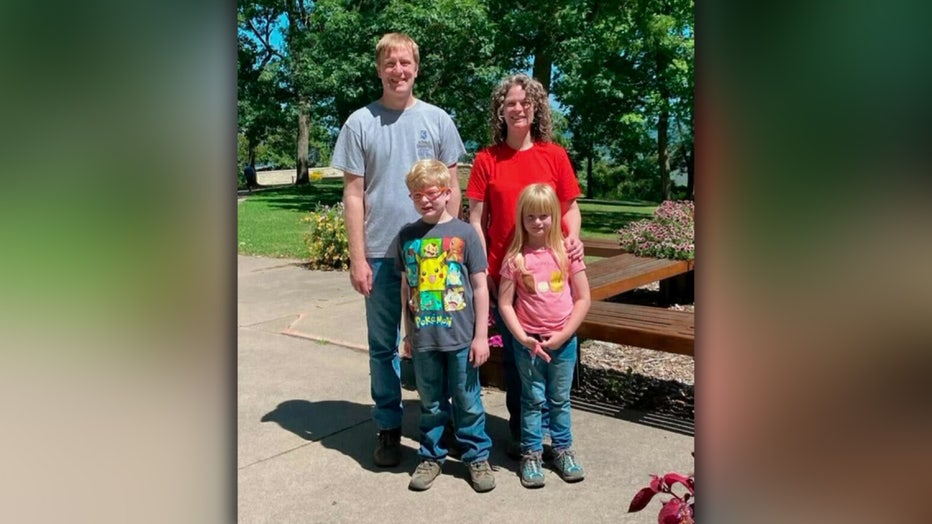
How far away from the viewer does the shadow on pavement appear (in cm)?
360

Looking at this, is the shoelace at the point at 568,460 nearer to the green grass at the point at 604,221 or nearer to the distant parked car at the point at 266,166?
the green grass at the point at 604,221

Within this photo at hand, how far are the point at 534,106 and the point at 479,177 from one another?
1.30 feet

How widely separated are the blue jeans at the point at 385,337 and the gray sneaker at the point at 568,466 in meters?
0.77

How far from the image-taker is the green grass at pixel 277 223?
480 inches

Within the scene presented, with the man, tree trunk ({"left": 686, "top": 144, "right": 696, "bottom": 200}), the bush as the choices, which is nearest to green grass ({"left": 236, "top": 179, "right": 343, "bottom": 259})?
the bush

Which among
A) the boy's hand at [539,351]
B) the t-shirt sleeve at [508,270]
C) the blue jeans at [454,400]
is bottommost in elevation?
the blue jeans at [454,400]

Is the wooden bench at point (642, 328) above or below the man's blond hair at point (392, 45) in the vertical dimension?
below

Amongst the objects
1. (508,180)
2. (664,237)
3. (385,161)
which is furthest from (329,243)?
(508,180)

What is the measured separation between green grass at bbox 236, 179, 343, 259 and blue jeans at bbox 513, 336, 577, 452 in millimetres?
8088

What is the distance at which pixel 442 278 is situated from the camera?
3.19 m

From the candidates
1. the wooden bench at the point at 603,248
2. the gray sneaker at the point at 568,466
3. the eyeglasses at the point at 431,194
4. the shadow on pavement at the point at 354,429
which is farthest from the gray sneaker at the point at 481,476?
the wooden bench at the point at 603,248

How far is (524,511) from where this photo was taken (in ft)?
10.1
